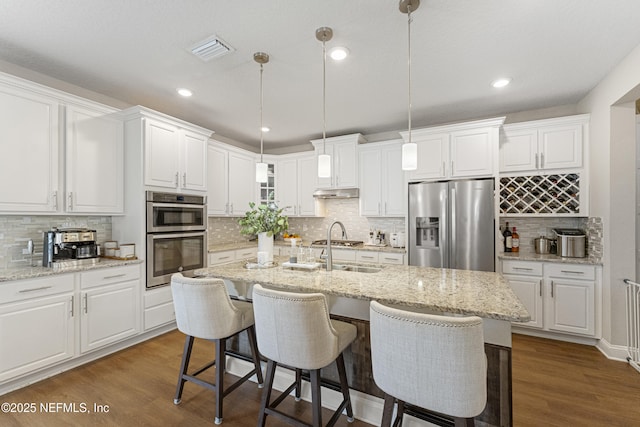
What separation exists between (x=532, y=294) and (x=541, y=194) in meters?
1.20

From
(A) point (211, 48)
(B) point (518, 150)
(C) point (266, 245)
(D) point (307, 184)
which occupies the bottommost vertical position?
(C) point (266, 245)

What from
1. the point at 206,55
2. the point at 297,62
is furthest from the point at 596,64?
the point at 206,55

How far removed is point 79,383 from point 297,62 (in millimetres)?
3230

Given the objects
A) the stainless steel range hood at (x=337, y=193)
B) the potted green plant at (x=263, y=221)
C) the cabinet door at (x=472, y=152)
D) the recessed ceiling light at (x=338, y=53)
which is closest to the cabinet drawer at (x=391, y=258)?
the stainless steel range hood at (x=337, y=193)

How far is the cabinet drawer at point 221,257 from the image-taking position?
12.9 ft

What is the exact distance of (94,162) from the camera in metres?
2.91

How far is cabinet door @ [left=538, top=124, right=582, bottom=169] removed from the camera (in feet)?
10.5

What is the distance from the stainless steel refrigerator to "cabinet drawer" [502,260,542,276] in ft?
0.69

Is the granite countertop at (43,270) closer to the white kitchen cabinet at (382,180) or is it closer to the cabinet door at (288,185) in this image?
the cabinet door at (288,185)

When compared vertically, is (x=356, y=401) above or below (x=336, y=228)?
below

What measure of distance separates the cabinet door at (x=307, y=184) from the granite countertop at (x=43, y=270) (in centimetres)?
261

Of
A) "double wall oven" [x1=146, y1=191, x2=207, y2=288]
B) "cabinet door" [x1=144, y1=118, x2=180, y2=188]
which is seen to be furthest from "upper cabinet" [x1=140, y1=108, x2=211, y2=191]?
"double wall oven" [x1=146, y1=191, x2=207, y2=288]

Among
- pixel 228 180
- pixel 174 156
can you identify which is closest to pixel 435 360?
pixel 174 156

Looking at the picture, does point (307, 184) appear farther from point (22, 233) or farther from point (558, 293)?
point (558, 293)
